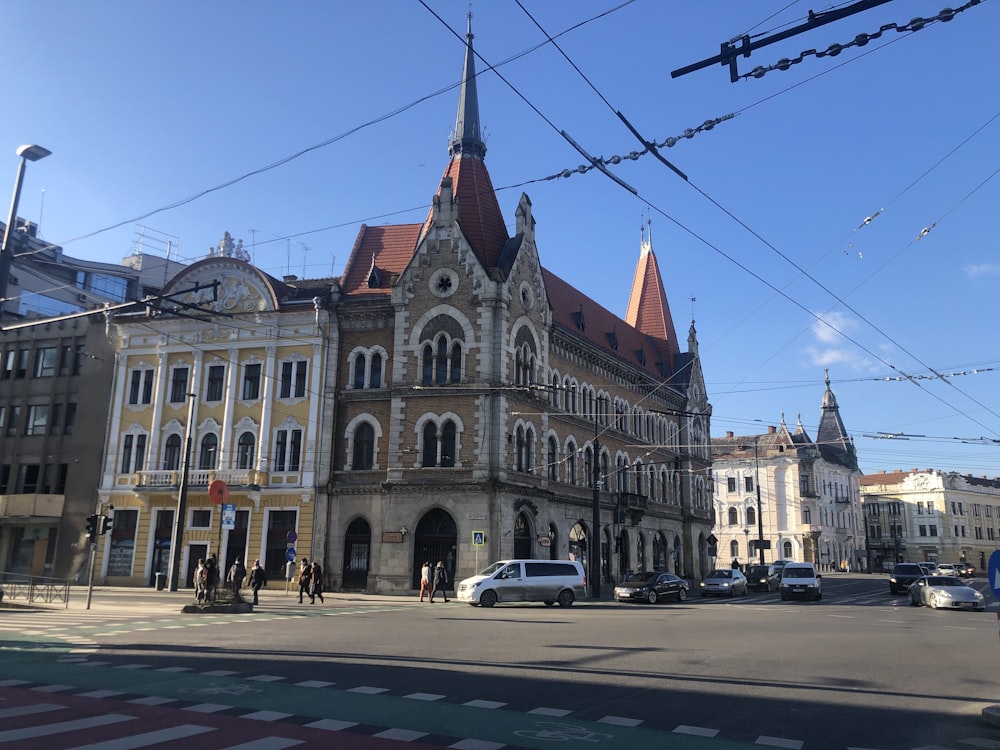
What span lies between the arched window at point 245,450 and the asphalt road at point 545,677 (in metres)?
18.7

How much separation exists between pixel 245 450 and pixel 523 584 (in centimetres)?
1780

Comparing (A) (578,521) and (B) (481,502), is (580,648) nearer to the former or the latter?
(B) (481,502)

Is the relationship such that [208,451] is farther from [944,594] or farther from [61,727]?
[61,727]

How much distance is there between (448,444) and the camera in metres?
36.8

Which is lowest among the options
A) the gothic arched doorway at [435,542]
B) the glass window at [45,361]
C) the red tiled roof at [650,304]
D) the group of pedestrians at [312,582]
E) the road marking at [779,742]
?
the road marking at [779,742]

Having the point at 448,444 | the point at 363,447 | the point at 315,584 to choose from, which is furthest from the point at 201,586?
the point at 363,447

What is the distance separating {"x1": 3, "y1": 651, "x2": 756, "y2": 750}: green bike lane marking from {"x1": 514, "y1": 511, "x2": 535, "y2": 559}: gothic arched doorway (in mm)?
26446

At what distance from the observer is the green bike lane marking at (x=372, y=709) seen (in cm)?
805

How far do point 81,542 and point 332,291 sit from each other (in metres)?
18.9

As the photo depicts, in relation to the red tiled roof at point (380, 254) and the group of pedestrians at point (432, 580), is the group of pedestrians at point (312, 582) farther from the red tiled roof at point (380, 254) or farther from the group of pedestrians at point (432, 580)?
the red tiled roof at point (380, 254)

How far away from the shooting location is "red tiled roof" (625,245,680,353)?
64.6m

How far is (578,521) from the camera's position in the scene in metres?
44.5

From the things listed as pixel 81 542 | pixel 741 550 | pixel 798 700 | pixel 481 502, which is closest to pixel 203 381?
pixel 81 542

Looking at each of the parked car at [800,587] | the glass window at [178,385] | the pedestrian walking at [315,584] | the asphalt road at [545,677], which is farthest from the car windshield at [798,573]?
the glass window at [178,385]
